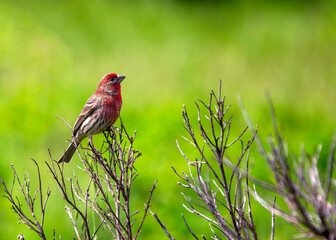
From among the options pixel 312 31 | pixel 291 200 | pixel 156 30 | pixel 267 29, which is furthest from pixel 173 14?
pixel 291 200

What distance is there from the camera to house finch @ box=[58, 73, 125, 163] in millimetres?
4348

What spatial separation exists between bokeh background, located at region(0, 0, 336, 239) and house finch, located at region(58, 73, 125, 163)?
1.31 m

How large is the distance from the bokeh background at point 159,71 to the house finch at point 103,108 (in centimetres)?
131

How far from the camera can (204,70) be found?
8.66m

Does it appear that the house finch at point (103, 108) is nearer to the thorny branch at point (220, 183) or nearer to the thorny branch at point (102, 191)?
the thorny branch at point (102, 191)

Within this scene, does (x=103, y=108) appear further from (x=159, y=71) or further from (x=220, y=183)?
(x=159, y=71)

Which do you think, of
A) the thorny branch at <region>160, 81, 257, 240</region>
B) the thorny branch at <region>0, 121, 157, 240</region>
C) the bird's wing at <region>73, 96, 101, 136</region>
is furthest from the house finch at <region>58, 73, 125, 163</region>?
the thorny branch at <region>160, 81, 257, 240</region>

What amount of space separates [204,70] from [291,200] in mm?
6842

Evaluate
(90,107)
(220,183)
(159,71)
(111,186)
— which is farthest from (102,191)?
(159,71)

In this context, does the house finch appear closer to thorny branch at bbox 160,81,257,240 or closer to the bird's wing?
the bird's wing

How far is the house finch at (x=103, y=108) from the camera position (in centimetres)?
435

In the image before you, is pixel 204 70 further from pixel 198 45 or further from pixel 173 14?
pixel 173 14

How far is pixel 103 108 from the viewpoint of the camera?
4.39 meters

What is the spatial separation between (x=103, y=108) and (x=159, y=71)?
4280mm
